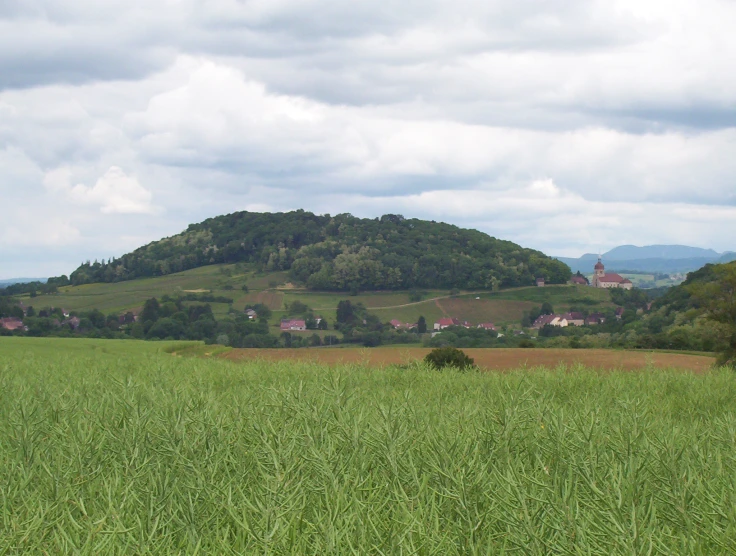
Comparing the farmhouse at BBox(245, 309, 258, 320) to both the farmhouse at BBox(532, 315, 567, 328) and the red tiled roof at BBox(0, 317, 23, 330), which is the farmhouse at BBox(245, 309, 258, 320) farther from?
the farmhouse at BBox(532, 315, 567, 328)

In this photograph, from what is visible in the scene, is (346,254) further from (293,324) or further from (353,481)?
(353,481)

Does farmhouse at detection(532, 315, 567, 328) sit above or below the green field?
below

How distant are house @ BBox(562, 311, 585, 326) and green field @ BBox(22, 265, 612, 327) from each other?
7819 millimetres

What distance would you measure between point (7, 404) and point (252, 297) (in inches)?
3897

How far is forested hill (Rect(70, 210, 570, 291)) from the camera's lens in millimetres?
118375

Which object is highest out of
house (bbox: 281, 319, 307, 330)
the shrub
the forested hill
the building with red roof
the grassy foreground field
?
the forested hill

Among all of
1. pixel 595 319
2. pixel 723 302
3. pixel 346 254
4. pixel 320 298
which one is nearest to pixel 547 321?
pixel 595 319

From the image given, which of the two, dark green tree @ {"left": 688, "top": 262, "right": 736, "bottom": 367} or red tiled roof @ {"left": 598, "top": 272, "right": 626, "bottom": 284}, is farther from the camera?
red tiled roof @ {"left": 598, "top": 272, "right": 626, "bottom": 284}

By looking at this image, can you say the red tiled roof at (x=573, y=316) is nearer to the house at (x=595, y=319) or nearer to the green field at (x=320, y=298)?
the house at (x=595, y=319)

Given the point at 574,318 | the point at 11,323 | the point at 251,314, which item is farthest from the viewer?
the point at 251,314

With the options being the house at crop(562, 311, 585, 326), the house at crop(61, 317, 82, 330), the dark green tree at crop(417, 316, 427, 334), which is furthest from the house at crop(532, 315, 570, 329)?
the house at crop(61, 317, 82, 330)

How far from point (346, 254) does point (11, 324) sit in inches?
2393

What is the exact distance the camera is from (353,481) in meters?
4.70

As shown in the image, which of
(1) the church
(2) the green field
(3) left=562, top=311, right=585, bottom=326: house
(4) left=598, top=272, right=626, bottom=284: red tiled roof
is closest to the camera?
(3) left=562, top=311, right=585, bottom=326: house
